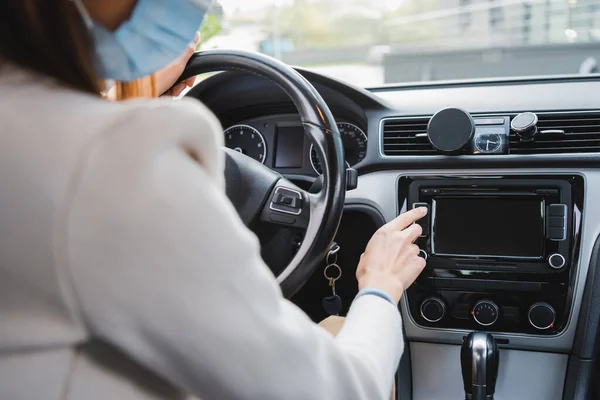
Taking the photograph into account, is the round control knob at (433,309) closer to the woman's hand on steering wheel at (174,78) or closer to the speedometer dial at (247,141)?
the speedometer dial at (247,141)

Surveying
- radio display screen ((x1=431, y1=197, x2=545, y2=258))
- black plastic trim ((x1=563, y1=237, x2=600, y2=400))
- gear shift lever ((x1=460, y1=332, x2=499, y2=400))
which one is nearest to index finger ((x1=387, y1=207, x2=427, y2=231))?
radio display screen ((x1=431, y1=197, x2=545, y2=258))

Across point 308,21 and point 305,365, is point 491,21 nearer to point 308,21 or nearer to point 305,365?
point 308,21

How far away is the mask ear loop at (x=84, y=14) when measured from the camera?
0.63 m

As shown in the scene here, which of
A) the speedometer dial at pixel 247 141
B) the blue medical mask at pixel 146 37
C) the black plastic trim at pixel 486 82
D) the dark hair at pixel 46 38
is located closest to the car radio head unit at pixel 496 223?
the black plastic trim at pixel 486 82

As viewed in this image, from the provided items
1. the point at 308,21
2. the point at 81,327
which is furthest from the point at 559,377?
the point at 308,21

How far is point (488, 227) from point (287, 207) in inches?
22.9

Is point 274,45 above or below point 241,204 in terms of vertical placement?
above

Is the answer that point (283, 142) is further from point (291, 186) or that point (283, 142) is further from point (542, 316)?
point (542, 316)

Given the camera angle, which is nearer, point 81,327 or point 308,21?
point 81,327

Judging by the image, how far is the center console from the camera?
1.56 metres

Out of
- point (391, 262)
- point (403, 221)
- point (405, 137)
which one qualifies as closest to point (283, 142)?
point (405, 137)

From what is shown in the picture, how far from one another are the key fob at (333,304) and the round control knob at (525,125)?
0.61 meters

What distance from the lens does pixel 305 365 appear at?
26.5 inches

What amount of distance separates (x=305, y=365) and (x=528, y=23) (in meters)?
2.70
